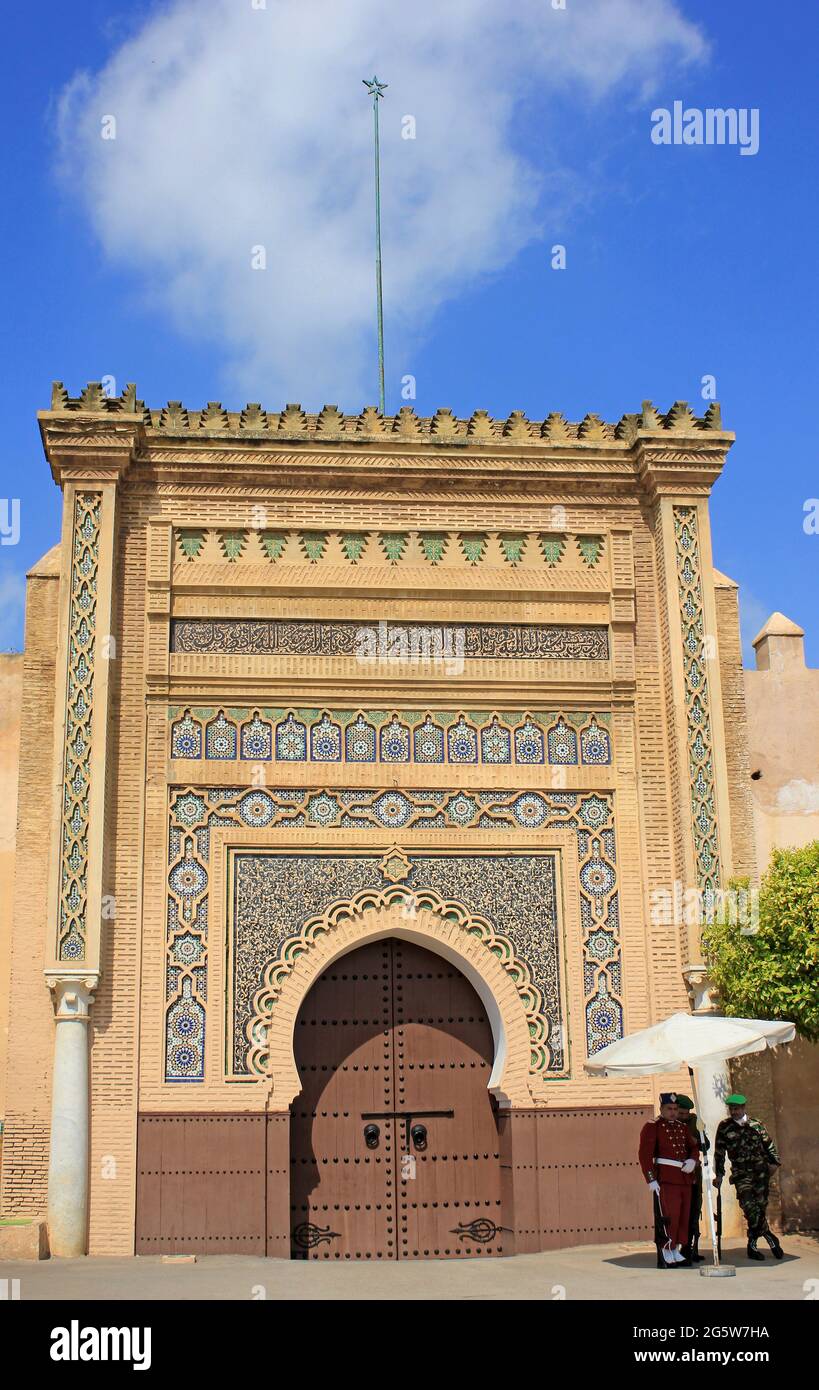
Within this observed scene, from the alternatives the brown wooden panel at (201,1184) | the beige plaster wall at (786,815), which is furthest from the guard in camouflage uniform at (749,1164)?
the brown wooden panel at (201,1184)

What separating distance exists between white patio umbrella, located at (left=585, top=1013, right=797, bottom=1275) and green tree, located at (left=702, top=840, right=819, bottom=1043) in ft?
2.26

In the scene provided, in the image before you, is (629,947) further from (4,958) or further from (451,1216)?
(4,958)

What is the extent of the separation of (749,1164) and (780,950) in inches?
55.8

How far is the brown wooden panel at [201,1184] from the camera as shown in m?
10.4

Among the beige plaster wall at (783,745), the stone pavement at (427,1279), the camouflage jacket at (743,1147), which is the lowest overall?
the stone pavement at (427,1279)

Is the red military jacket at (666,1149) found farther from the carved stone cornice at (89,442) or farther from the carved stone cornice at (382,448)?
the carved stone cornice at (89,442)

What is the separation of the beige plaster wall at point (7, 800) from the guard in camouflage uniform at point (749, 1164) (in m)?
5.12

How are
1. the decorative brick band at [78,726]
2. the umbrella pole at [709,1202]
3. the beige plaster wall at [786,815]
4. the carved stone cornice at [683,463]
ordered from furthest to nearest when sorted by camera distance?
the carved stone cornice at [683,463] → the beige plaster wall at [786,815] → the decorative brick band at [78,726] → the umbrella pole at [709,1202]

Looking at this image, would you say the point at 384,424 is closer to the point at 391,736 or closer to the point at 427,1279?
the point at 391,736

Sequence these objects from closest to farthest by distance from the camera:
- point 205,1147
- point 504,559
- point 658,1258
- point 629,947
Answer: point 658,1258, point 205,1147, point 629,947, point 504,559

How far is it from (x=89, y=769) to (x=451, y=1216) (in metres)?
4.17

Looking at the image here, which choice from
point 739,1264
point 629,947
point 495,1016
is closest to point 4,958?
point 495,1016

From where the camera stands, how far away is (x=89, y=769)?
36.3ft

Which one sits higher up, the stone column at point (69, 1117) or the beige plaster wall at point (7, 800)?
the beige plaster wall at point (7, 800)
